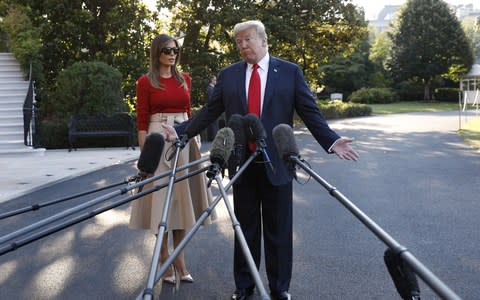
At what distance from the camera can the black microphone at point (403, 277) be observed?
96.9 inches

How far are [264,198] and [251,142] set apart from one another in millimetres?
617

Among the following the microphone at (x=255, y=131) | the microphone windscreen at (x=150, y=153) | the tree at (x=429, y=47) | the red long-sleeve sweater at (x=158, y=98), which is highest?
the tree at (x=429, y=47)

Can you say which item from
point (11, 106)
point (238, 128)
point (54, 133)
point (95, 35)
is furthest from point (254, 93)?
point (95, 35)

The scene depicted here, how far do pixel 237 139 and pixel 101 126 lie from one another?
1643 cm

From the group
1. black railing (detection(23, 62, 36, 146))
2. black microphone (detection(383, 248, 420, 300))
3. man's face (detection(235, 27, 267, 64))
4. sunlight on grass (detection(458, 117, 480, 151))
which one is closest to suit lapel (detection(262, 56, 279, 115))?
man's face (detection(235, 27, 267, 64))

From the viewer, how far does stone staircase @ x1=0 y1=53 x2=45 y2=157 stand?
57.9ft

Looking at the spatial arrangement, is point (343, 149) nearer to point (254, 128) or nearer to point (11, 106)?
point (254, 128)

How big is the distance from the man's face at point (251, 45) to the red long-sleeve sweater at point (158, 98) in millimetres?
987

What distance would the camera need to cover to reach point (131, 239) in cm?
724

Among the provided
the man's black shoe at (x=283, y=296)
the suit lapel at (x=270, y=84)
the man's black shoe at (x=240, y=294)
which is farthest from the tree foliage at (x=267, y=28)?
the man's black shoe at (x=283, y=296)

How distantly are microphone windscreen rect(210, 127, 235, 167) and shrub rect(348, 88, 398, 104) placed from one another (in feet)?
188

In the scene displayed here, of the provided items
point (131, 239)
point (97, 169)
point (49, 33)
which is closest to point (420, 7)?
point (49, 33)

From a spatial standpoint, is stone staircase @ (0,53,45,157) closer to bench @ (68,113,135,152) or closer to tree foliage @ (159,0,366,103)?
bench @ (68,113,135,152)

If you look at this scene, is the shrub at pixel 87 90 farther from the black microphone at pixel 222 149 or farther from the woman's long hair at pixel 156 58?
the black microphone at pixel 222 149
